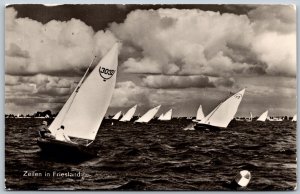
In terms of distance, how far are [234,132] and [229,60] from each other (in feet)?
2.42

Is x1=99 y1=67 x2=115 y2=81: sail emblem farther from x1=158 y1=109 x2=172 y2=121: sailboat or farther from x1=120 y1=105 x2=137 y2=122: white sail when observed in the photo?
x1=158 y1=109 x2=172 y2=121: sailboat

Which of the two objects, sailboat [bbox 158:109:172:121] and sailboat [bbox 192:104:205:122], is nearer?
sailboat [bbox 158:109:172:121]

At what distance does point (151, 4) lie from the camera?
20.0ft

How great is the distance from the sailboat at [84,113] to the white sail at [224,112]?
1027mm

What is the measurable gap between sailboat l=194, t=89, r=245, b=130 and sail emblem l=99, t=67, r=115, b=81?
0.99 metres

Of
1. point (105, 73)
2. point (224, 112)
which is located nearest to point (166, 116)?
point (224, 112)

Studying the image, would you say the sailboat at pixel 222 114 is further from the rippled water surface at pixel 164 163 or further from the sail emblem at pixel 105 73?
the sail emblem at pixel 105 73

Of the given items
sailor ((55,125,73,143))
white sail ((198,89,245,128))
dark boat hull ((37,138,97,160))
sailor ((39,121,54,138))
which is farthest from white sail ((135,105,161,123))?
sailor ((39,121,54,138))

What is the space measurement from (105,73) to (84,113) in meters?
0.45

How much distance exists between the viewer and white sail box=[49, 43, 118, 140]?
6141 mm

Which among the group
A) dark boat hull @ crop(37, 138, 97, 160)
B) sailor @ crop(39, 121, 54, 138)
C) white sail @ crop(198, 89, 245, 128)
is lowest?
dark boat hull @ crop(37, 138, 97, 160)

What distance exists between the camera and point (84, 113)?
6176 mm

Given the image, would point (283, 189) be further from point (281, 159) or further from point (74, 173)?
point (74, 173)

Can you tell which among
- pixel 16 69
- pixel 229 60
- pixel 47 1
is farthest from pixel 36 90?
pixel 229 60
